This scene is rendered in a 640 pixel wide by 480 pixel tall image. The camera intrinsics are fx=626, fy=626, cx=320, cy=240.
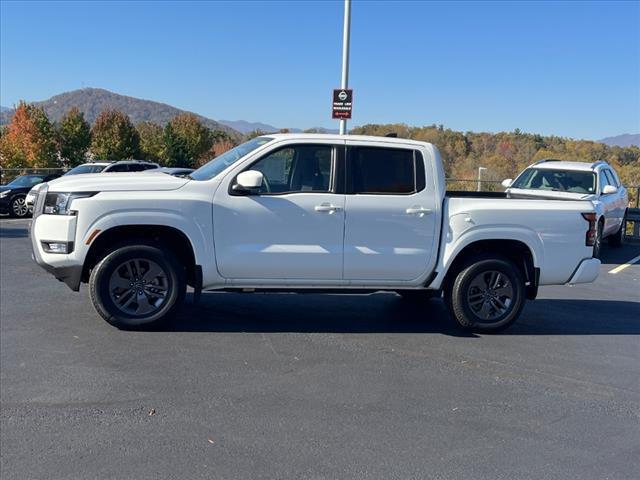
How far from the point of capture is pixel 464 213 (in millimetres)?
6367

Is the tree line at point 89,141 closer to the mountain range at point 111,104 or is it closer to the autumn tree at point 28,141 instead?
the autumn tree at point 28,141

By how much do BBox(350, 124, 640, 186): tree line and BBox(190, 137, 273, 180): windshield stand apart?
2387cm

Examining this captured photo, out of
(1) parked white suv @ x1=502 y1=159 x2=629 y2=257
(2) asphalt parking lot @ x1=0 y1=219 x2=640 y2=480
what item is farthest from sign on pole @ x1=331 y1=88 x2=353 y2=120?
(2) asphalt parking lot @ x1=0 y1=219 x2=640 y2=480

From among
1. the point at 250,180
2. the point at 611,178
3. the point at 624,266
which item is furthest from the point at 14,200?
the point at 624,266

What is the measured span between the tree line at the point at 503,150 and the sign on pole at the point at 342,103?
52.1 feet

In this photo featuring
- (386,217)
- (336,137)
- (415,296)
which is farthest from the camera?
(415,296)

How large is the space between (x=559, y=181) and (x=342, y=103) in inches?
197

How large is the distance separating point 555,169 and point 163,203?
942 centimetres

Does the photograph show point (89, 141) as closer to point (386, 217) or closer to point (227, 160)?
point (227, 160)

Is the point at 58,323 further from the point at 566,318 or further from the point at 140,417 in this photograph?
the point at 566,318

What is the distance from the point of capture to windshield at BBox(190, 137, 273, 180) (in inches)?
246

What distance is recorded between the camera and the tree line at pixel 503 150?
106 feet

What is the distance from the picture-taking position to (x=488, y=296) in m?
6.52

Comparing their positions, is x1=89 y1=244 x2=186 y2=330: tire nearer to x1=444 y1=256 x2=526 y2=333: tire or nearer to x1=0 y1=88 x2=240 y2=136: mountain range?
x1=444 y1=256 x2=526 y2=333: tire
